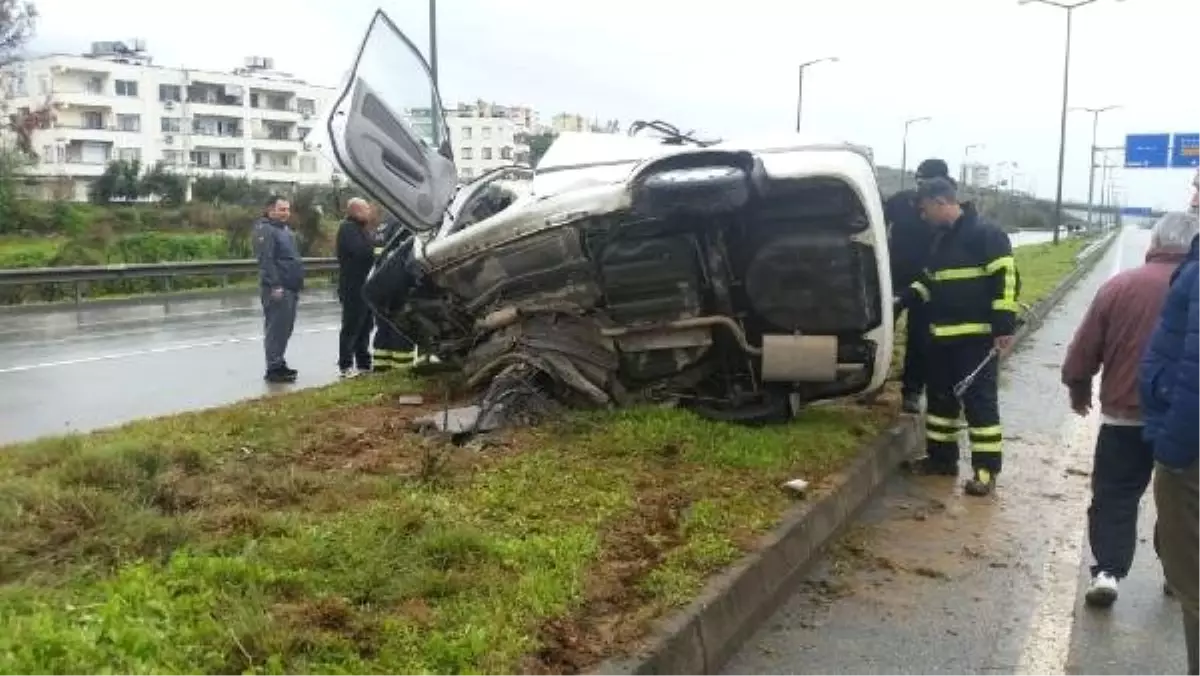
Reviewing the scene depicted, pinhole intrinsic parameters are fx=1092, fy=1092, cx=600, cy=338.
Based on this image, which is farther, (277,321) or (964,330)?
(277,321)

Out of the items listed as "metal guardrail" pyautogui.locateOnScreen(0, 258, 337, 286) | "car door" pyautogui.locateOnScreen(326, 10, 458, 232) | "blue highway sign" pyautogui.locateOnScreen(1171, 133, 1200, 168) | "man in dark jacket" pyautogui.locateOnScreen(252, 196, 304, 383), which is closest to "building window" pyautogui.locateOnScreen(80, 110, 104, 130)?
"metal guardrail" pyautogui.locateOnScreen(0, 258, 337, 286)

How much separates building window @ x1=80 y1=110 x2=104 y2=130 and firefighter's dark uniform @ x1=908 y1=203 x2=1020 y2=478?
7215cm

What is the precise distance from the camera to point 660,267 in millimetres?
5758

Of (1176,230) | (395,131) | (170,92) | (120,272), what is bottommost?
(120,272)

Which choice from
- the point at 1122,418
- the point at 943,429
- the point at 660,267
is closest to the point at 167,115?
the point at 660,267

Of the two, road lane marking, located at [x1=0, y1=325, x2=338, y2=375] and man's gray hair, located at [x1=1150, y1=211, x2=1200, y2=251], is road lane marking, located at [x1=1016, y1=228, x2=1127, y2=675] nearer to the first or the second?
man's gray hair, located at [x1=1150, y1=211, x2=1200, y2=251]

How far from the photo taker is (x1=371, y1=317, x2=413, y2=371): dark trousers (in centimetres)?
860

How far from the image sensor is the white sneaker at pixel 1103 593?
431 cm

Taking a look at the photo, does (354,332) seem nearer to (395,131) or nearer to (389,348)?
(389,348)

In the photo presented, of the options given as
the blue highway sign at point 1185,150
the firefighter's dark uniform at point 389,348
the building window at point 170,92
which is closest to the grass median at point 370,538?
the firefighter's dark uniform at point 389,348

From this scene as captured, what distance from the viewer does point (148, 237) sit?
27.3m

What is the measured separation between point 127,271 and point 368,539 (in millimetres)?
17111

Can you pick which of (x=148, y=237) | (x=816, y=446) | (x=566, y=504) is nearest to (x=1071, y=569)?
(x=816, y=446)

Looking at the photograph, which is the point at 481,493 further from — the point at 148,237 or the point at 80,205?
the point at 80,205
